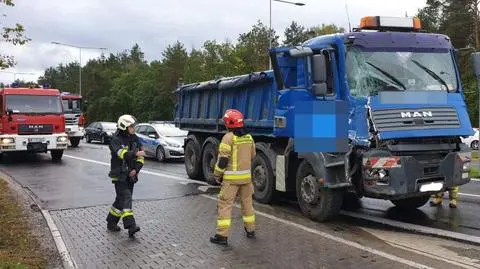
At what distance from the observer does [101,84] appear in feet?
301

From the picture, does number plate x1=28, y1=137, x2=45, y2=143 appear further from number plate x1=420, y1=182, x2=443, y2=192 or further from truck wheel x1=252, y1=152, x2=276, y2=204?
number plate x1=420, y1=182, x2=443, y2=192

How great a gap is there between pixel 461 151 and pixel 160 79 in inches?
2497

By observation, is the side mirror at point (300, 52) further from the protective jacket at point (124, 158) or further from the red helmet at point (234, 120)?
the protective jacket at point (124, 158)

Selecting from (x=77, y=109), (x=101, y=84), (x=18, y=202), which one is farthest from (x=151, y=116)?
(x=18, y=202)

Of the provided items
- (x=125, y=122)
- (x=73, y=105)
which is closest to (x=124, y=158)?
(x=125, y=122)

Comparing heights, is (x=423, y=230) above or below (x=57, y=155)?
below

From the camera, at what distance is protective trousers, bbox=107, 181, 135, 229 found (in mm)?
7453

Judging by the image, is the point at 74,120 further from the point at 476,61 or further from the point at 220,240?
the point at 220,240

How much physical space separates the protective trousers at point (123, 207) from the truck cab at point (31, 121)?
460 inches

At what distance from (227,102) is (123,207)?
4.63m

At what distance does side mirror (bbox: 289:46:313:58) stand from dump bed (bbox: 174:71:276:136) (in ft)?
3.97

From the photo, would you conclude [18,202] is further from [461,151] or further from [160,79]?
[160,79]

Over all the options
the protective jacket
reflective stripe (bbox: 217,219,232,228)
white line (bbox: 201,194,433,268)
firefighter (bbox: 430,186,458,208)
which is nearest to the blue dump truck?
white line (bbox: 201,194,433,268)

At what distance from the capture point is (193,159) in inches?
543
